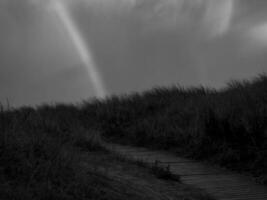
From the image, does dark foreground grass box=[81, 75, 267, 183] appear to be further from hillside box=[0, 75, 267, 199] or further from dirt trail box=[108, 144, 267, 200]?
dirt trail box=[108, 144, 267, 200]

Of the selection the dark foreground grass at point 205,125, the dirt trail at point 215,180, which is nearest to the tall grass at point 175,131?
the dark foreground grass at point 205,125

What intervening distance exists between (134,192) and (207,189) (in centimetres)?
141

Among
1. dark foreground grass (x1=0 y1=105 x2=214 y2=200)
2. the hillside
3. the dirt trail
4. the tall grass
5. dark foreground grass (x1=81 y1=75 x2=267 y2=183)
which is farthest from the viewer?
dark foreground grass (x1=81 y1=75 x2=267 y2=183)

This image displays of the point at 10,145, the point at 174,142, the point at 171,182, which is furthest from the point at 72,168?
the point at 174,142

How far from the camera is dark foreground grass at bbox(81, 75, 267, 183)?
8445 millimetres

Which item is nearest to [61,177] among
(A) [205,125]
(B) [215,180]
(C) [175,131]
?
(B) [215,180]

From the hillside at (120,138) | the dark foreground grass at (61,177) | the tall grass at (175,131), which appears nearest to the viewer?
the dark foreground grass at (61,177)

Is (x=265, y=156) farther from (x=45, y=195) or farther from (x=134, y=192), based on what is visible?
(x=45, y=195)

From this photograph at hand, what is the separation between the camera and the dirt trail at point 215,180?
20.6ft

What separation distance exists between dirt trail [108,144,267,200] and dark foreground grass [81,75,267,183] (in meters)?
0.35

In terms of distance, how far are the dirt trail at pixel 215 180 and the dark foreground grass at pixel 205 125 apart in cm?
35

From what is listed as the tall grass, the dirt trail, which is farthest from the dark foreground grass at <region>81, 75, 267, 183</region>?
the dirt trail

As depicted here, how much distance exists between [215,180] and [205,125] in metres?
Result: 2.53

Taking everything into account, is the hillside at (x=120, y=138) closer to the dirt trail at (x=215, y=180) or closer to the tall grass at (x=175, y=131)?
the tall grass at (x=175, y=131)
